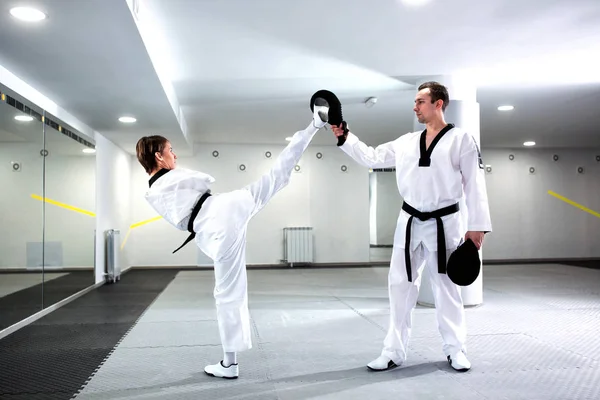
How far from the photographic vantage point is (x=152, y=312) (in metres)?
5.38

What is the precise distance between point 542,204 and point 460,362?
995cm

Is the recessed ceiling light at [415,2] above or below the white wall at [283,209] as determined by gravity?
above

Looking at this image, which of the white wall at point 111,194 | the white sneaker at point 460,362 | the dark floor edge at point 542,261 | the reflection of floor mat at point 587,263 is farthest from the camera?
the dark floor edge at point 542,261

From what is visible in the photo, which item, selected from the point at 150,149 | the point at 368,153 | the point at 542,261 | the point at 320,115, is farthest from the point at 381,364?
the point at 542,261

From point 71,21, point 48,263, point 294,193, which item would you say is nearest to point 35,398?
point 71,21

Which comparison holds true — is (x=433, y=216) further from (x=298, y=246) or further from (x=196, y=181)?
(x=298, y=246)

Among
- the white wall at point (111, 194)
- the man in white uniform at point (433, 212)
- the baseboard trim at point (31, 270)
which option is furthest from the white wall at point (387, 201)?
the man in white uniform at point (433, 212)

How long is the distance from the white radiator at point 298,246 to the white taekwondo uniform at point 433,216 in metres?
7.63

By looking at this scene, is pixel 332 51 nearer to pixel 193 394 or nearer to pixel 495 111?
pixel 193 394

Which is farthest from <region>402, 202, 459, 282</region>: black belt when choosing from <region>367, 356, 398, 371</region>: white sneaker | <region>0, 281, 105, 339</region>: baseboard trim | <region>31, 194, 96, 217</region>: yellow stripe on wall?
<region>31, 194, 96, 217</region>: yellow stripe on wall

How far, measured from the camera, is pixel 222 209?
279 centimetres

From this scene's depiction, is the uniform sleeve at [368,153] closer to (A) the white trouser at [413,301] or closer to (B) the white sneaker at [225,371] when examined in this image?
(A) the white trouser at [413,301]

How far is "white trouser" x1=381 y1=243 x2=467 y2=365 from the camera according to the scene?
314 cm

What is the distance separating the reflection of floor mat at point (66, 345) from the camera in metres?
2.95
